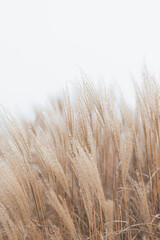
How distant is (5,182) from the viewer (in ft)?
2.38

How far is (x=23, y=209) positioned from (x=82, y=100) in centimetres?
50

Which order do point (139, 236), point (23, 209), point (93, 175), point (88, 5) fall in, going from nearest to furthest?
point (93, 175) → point (23, 209) → point (139, 236) → point (88, 5)

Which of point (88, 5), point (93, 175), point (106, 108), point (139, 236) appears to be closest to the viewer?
point (93, 175)

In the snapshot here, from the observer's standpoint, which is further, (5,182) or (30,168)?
(30,168)

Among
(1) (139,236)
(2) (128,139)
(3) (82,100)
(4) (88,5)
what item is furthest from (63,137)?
(4) (88,5)

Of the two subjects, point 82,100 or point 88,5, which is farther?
point 88,5

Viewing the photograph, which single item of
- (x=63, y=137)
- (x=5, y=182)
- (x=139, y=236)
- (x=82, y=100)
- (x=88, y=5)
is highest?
(x=88, y=5)

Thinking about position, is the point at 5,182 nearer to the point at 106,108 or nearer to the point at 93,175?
the point at 93,175

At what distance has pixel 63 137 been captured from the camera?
1.12m

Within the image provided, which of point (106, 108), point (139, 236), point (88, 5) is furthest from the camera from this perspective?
point (88, 5)

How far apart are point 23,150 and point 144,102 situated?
592 mm

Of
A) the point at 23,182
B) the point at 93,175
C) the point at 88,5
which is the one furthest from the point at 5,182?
the point at 88,5

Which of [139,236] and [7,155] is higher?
[7,155]

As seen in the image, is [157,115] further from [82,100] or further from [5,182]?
[5,182]
